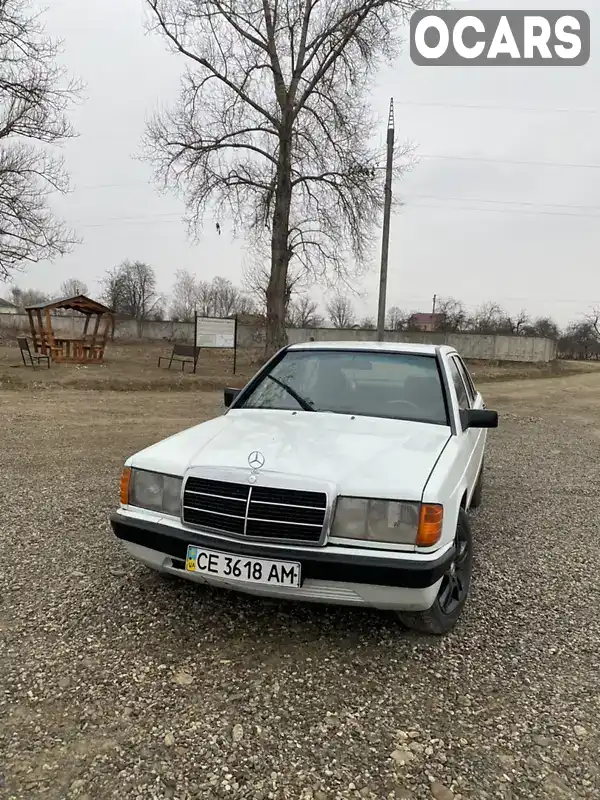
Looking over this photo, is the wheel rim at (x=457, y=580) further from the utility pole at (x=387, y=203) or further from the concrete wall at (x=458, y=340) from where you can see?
the concrete wall at (x=458, y=340)

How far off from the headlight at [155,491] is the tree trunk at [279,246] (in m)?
16.3

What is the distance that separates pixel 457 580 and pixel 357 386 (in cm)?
143

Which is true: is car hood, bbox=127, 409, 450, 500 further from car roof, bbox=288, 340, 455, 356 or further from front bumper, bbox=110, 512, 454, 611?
car roof, bbox=288, 340, 455, 356

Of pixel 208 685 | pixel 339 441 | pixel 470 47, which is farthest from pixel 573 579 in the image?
pixel 470 47

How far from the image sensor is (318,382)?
156 inches

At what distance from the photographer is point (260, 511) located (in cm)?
260

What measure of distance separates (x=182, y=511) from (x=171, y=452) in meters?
0.40

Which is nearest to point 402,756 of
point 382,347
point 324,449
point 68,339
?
point 324,449

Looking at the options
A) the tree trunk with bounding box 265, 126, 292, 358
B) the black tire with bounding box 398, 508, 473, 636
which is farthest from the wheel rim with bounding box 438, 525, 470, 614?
the tree trunk with bounding box 265, 126, 292, 358

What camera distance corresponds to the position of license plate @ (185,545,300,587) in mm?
2510

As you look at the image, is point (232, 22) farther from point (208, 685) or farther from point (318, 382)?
point (208, 685)

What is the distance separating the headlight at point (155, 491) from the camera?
2.83 meters

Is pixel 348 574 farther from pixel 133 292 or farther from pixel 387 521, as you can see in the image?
pixel 133 292

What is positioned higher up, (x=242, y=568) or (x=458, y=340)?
(x=458, y=340)
